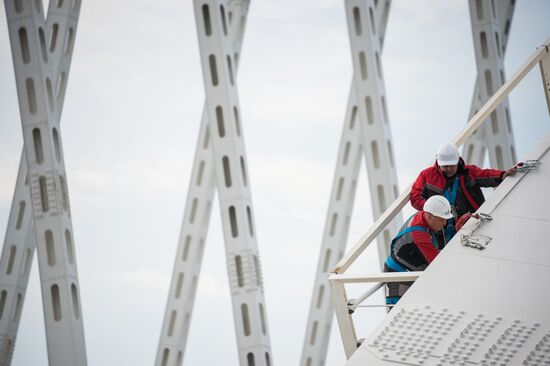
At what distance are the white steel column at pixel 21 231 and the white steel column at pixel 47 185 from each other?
3238 millimetres

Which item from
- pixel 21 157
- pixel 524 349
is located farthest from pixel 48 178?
pixel 524 349

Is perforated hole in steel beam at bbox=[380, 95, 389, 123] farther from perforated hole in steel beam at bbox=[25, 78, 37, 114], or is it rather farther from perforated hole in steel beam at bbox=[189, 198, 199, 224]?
perforated hole in steel beam at bbox=[189, 198, 199, 224]

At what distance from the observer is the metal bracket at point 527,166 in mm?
6922

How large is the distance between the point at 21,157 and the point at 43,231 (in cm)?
624

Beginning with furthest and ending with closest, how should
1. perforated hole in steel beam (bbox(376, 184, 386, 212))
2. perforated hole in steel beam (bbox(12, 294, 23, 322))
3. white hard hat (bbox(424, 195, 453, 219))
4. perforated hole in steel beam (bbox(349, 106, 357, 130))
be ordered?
perforated hole in steel beam (bbox(349, 106, 357, 130))
perforated hole in steel beam (bbox(12, 294, 23, 322))
perforated hole in steel beam (bbox(376, 184, 386, 212))
white hard hat (bbox(424, 195, 453, 219))

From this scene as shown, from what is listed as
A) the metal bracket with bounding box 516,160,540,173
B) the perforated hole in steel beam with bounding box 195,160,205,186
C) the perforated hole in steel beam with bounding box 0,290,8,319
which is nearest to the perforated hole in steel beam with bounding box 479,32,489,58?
the perforated hole in steel beam with bounding box 195,160,205,186

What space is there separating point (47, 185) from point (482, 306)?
744 cm

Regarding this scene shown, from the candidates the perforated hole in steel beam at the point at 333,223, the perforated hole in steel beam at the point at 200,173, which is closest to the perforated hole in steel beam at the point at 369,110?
the perforated hole in steel beam at the point at 200,173

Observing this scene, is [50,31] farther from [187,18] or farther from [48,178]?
[187,18]

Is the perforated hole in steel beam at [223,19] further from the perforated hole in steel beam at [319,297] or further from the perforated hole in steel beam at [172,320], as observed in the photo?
the perforated hole in steel beam at [319,297]

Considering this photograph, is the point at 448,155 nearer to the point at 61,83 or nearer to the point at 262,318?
the point at 262,318

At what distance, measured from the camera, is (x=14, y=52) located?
1186 centimetres

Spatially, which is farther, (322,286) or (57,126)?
(322,286)

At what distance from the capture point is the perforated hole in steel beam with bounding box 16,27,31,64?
11.9 m
